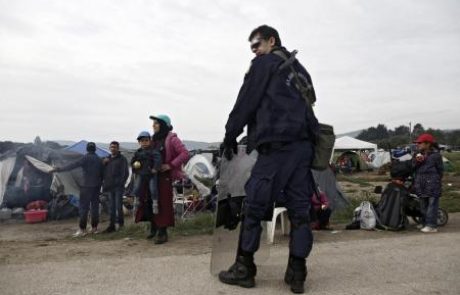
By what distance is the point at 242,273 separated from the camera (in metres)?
3.83

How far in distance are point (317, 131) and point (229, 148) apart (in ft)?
2.50

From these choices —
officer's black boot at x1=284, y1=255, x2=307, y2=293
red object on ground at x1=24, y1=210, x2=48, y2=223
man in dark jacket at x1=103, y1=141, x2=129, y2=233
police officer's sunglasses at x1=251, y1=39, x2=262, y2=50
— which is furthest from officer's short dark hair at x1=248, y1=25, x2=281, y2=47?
red object on ground at x1=24, y1=210, x2=48, y2=223

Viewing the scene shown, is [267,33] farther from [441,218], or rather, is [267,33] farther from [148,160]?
[441,218]

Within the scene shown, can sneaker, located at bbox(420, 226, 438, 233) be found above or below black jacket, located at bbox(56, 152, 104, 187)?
below

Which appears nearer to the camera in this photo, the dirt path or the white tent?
the dirt path

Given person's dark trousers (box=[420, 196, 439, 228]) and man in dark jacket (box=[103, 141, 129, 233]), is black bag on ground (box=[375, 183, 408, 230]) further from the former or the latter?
man in dark jacket (box=[103, 141, 129, 233])

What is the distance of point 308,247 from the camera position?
382cm

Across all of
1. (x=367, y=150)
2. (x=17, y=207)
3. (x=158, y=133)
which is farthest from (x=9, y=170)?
(x=367, y=150)

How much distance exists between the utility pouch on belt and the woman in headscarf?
302 centimetres

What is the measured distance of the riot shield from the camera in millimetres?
4191

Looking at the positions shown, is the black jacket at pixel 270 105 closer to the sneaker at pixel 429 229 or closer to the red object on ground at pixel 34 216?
the sneaker at pixel 429 229

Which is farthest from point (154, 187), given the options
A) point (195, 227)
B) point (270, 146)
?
point (270, 146)

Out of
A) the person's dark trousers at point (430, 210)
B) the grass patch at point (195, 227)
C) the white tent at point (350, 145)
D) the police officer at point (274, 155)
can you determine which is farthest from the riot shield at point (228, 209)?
the white tent at point (350, 145)

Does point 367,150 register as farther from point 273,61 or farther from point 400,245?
point 273,61
